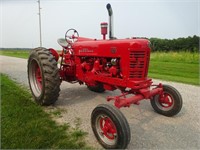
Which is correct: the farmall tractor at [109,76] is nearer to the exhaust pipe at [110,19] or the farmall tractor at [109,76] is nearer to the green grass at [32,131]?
the exhaust pipe at [110,19]

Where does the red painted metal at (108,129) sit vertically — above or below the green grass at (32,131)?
above

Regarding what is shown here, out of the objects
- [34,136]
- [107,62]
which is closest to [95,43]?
[107,62]

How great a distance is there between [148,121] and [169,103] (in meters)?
0.71

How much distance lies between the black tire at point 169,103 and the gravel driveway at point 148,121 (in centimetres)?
13

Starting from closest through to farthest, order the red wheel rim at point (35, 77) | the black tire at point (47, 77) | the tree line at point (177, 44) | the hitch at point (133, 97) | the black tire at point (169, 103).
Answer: the hitch at point (133, 97), the black tire at point (169, 103), the black tire at point (47, 77), the red wheel rim at point (35, 77), the tree line at point (177, 44)

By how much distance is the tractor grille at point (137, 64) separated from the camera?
3.94 meters

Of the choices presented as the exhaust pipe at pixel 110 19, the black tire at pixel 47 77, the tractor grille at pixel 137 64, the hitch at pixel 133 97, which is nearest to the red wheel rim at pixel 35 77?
the black tire at pixel 47 77

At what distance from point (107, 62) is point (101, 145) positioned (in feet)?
6.14

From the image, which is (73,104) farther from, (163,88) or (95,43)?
(163,88)

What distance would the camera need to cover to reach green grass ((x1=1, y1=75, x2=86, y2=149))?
10.6ft

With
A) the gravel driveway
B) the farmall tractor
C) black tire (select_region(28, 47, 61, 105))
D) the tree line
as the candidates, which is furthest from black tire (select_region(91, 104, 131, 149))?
the tree line

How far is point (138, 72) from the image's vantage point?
4.08 metres

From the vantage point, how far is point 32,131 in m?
3.60

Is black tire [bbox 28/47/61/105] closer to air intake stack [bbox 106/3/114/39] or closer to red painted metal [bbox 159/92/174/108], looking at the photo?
air intake stack [bbox 106/3/114/39]
